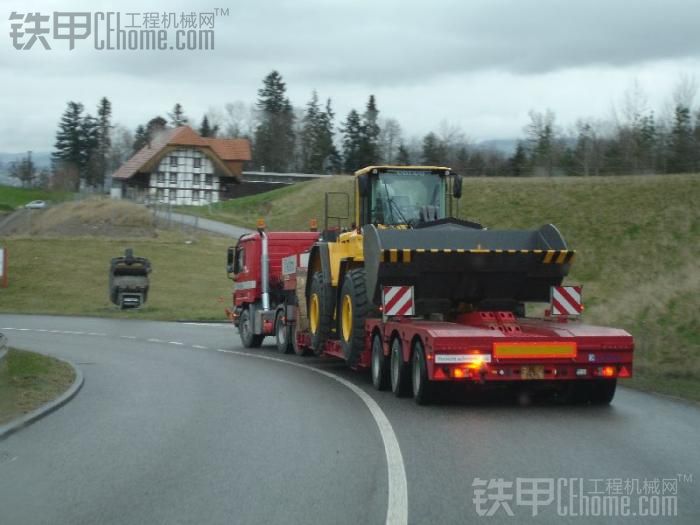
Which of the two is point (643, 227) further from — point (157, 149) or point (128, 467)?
point (157, 149)

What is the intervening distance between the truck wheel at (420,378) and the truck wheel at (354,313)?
7.74 ft

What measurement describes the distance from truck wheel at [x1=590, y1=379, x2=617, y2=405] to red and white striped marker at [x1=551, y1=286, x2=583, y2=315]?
1852mm

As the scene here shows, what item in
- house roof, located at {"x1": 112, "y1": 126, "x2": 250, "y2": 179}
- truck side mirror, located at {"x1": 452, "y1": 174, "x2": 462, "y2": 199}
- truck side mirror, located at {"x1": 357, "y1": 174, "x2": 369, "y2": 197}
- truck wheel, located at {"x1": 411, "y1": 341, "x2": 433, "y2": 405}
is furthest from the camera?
house roof, located at {"x1": 112, "y1": 126, "x2": 250, "y2": 179}

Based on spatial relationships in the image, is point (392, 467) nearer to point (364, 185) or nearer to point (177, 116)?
point (364, 185)

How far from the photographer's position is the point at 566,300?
1510 centimetres

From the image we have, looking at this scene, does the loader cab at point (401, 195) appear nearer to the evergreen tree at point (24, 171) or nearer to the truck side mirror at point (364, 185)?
the truck side mirror at point (364, 185)

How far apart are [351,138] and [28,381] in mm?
101383

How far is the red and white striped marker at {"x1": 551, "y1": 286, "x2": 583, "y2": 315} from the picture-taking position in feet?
49.5

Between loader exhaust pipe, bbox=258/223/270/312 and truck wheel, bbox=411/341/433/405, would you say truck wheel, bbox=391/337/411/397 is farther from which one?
loader exhaust pipe, bbox=258/223/270/312

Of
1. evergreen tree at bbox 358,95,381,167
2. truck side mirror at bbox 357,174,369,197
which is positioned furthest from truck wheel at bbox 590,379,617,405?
evergreen tree at bbox 358,95,381,167

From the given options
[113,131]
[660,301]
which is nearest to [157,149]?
[113,131]

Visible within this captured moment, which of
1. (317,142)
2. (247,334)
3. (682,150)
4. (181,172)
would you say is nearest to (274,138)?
(317,142)

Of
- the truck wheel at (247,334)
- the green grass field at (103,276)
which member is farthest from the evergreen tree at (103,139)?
the truck wheel at (247,334)

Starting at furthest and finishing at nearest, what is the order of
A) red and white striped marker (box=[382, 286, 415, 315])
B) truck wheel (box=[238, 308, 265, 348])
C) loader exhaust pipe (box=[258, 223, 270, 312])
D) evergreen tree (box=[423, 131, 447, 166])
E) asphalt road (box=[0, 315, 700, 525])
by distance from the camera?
1. evergreen tree (box=[423, 131, 447, 166])
2. truck wheel (box=[238, 308, 265, 348])
3. loader exhaust pipe (box=[258, 223, 270, 312])
4. red and white striped marker (box=[382, 286, 415, 315])
5. asphalt road (box=[0, 315, 700, 525])
